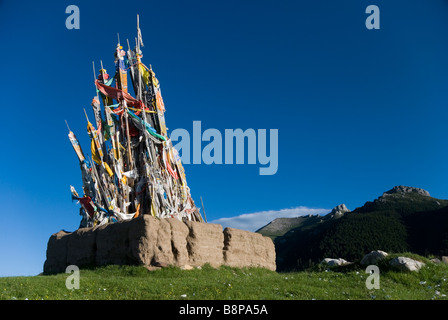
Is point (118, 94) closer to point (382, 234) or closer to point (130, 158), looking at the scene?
point (130, 158)

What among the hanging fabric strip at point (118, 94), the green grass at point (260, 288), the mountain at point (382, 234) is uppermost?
the hanging fabric strip at point (118, 94)

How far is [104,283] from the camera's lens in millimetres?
11789

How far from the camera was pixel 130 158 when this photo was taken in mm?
22094

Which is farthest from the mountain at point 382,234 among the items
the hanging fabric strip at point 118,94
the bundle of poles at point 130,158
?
the hanging fabric strip at point 118,94

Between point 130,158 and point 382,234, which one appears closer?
point 130,158

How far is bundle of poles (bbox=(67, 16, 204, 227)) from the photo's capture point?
2106 centimetres

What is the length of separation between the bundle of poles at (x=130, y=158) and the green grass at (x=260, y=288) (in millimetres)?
7646

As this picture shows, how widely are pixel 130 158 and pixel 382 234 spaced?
4465 cm

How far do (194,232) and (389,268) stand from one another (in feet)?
23.6

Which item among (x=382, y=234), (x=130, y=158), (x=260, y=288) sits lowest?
(x=260, y=288)

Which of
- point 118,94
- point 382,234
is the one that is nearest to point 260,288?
point 118,94

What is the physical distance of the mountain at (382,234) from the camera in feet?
176

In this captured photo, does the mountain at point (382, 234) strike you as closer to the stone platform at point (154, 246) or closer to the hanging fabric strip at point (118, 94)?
the hanging fabric strip at point (118, 94)
